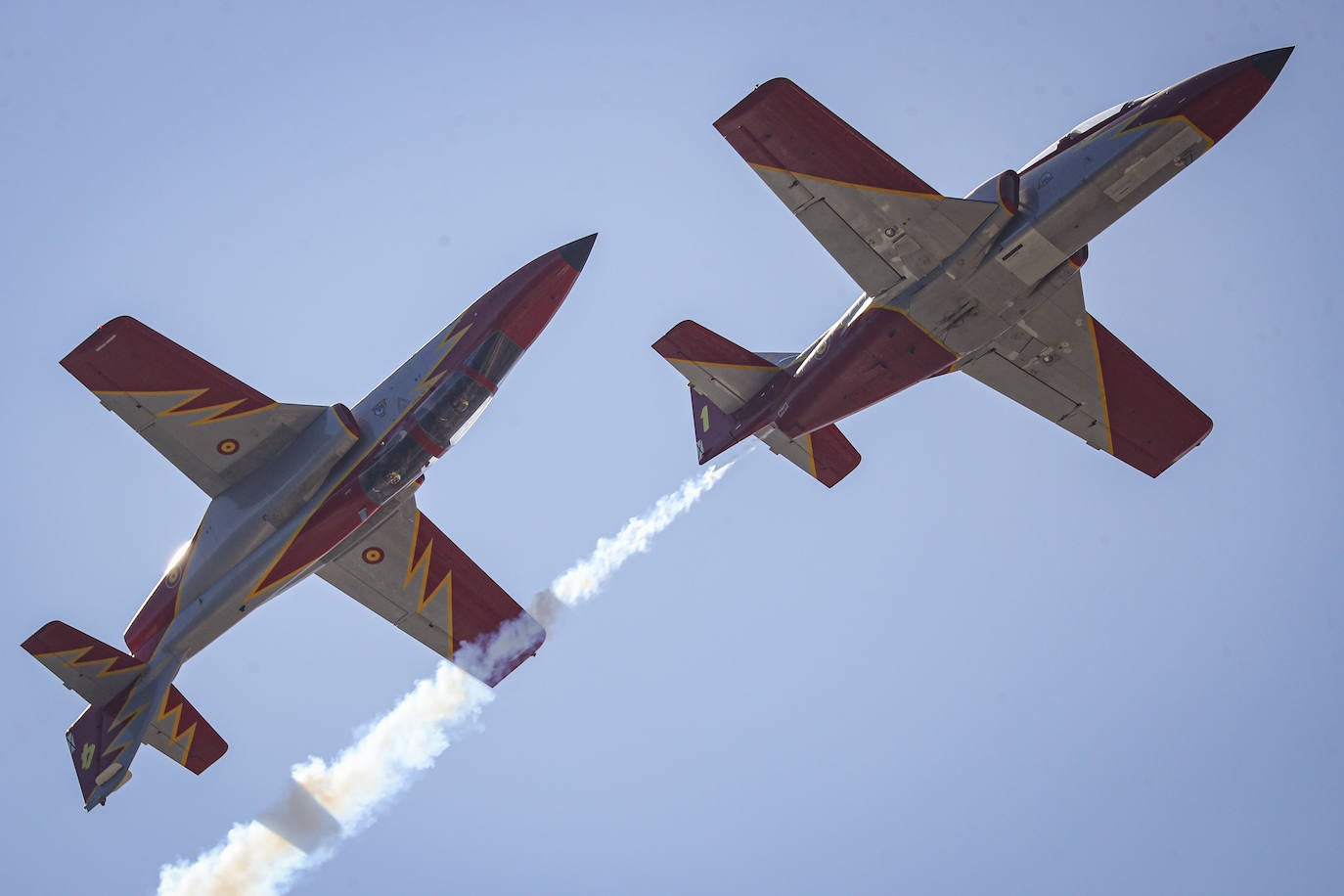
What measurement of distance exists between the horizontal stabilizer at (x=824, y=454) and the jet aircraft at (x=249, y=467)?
23.5 feet

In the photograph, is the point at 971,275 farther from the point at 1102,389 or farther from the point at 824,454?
the point at 824,454

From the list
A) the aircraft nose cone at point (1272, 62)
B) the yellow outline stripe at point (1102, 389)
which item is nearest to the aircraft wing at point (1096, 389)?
the yellow outline stripe at point (1102, 389)

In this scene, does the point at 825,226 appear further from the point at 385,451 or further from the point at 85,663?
the point at 85,663

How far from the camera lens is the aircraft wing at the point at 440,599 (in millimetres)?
35750

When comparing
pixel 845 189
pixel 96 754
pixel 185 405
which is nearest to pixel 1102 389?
pixel 845 189

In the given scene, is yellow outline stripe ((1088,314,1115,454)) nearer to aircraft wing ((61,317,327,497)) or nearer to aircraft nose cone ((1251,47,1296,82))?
aircraft nose cone ((1251,47,1296,82))

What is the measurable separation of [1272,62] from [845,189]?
27.3ft

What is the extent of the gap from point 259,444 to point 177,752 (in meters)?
7.14

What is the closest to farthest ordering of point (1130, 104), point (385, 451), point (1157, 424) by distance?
point (1130, 104)
point (385, 451)
point (1157, 424)

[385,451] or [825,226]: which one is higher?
[385,451]

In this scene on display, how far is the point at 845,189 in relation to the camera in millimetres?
30891

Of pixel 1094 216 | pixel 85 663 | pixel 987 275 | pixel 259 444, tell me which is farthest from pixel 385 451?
pixel 1094 216

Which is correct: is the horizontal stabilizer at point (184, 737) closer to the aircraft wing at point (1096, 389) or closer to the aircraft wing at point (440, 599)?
the aircraft wing at point (440, 599)

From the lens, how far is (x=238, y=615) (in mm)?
32719
